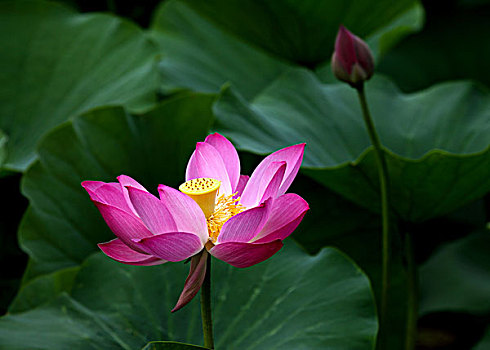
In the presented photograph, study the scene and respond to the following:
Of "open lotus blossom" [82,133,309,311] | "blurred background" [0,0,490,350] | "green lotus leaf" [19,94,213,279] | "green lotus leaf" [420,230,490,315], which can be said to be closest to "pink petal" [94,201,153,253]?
"open lotus blossom" [82,133,309,311]

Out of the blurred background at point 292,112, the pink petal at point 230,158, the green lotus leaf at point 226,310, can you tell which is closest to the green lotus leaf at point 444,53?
the blurred background at point 292,112

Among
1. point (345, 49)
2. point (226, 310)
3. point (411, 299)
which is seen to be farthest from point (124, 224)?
point (411, 299)

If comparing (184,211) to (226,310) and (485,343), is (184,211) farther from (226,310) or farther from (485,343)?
(485,343)

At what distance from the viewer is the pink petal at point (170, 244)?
0.55 metres

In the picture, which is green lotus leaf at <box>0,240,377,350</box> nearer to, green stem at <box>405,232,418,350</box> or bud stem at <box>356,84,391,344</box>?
bud stem at <box>356,84,391,344</box>

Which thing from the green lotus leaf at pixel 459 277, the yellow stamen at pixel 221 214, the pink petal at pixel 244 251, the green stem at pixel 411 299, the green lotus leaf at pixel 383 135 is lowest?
the green lotus leaf at pixel 459 277

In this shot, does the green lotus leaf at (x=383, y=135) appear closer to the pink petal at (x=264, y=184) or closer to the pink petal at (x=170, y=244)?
the pink petal at (x=264, y=184)

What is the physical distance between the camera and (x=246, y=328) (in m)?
0.79

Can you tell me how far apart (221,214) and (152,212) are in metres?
0.10

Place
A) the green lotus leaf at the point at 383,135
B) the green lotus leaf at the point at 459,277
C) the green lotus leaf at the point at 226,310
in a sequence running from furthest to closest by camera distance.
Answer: the green lotus leaf at the point at 459,277 < the green lotus leaf at the point at 383,135 < the green lotus leaf at the point at 226,310

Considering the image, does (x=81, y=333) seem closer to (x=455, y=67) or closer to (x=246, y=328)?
(x=246, y=328)

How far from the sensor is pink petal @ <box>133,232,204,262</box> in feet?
1.82

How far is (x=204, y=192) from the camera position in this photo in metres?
0.61

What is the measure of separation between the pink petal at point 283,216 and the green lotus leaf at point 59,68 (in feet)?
2.72
